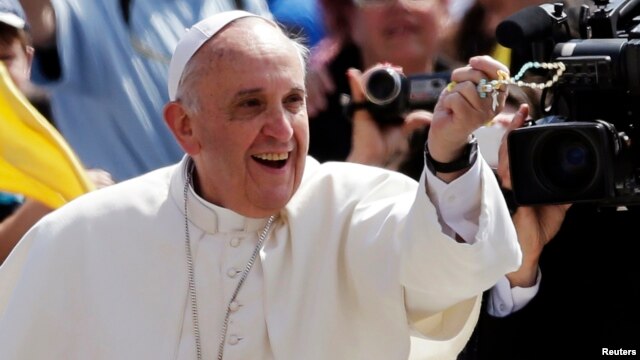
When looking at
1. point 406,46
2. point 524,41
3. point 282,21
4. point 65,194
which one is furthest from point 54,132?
point 524,41

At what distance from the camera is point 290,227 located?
15.6 ft

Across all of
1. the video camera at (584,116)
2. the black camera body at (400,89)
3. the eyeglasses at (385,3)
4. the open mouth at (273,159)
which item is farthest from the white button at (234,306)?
the eyeglasses at (385,3)

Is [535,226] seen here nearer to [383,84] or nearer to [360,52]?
[383,84]

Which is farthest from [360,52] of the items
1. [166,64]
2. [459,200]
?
[459,200]

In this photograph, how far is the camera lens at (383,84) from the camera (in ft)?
15.7

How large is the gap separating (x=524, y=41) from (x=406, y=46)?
4.99ft

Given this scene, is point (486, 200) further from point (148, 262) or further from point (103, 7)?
point (103, 7)

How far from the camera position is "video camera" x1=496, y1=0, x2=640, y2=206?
4.36 m

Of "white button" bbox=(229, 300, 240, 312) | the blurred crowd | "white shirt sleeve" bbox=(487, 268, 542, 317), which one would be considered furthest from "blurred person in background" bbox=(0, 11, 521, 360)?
the blurred crowd

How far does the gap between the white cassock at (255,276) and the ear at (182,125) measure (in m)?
0.15

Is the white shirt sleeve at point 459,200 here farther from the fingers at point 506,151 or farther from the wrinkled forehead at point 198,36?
the wrinkled forehead at point 198,36

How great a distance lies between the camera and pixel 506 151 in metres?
4.94

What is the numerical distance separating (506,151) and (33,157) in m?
2.17

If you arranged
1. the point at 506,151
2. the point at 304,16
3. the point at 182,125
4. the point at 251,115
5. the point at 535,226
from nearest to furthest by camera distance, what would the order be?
the point at 251,115, the point at 182,125, the point at 506,151, the point at 535,226, the point at 304,16
